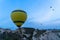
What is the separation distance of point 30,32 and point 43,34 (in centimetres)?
305

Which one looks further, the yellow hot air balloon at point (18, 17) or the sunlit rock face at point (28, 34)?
the sunlit rock face at point (28, 34)

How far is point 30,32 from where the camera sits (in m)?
55.6

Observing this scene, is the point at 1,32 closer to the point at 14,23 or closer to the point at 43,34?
the point at 43,34

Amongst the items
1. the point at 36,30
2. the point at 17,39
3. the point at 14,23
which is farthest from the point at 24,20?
the point at 36,30

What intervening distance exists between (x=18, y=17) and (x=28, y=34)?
33.6 meters

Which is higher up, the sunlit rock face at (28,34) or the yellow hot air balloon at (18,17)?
the sunlit rock face at (28,34)

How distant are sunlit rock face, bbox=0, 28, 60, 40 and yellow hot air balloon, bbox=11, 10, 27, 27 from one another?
93.1 ft

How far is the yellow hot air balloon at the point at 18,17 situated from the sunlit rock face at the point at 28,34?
93.1 ft

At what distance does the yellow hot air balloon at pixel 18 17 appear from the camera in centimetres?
2197

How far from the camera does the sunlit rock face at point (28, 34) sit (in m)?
51.7

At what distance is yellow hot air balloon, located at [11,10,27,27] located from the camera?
2197 centimetres

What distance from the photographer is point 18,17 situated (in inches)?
867

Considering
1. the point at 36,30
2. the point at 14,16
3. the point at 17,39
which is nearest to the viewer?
the point at 14,16

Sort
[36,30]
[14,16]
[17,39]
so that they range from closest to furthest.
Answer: [14,16], [17,39], [36,30]
